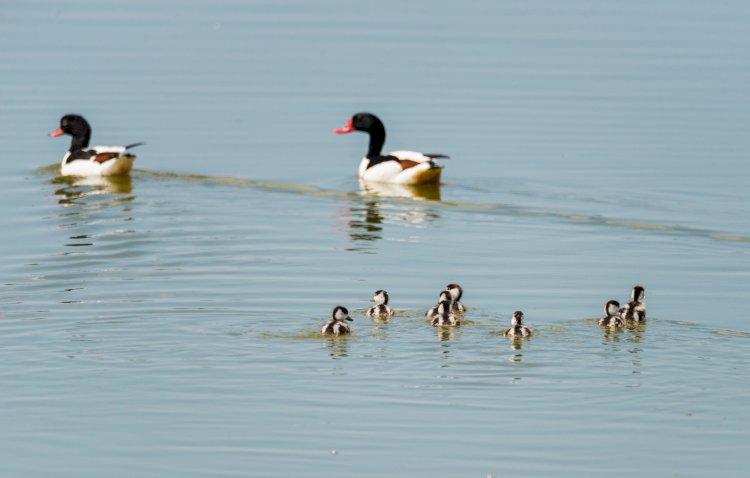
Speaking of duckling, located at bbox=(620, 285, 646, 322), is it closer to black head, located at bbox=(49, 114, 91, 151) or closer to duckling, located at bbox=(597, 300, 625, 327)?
duckling, located at bbox=(597, 300, 625, 327)

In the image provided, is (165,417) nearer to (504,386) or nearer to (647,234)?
(504,386)

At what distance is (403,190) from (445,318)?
29.3 feet

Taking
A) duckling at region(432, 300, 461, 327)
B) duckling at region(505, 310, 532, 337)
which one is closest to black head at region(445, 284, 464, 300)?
duckling at region(432, 300, 461, 327)

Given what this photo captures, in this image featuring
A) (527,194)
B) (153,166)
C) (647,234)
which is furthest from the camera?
(153,166)

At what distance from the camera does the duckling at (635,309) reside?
13.1 m

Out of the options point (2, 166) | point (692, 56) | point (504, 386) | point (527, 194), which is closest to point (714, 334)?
point (504, 386)

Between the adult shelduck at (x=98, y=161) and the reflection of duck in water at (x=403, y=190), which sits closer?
the reflection of duck in water at (x=403, y=190)

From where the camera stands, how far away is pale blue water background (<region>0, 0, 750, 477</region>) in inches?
411

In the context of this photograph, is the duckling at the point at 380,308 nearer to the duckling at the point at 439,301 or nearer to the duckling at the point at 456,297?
the duckling at the point at 439,301

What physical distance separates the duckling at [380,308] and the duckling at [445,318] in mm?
544

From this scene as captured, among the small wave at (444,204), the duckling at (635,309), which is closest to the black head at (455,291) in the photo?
the duckling at (635,309)

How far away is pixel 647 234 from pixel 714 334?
16.5ft

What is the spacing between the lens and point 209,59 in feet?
112

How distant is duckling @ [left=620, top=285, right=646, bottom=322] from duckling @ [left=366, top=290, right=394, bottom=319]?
203 cm
